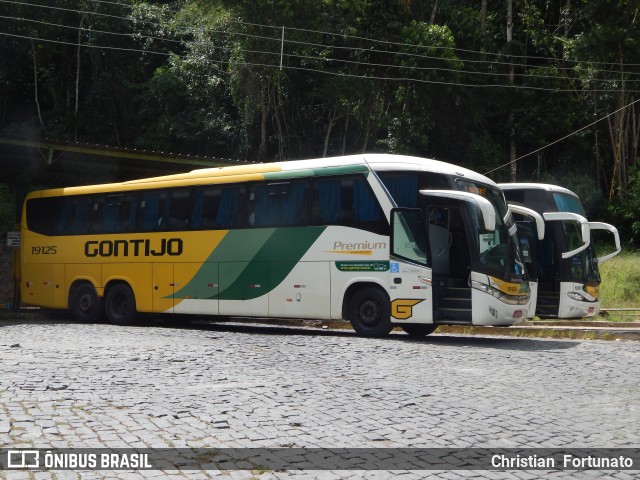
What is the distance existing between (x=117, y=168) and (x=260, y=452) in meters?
20.8

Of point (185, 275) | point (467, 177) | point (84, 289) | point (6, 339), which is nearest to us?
point (6, 339)

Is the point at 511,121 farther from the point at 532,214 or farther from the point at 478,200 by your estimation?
the point at 478,200

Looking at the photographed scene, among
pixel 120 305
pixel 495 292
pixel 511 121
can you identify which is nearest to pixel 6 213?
pixel 120 305

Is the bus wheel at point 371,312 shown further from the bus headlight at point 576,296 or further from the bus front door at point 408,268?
the bus headlight at point 576,296

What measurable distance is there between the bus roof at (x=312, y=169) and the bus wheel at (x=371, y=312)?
2.40 m

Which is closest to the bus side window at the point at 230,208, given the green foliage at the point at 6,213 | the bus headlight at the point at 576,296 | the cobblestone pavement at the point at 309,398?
the cobblestone pavement at the point at 309,398

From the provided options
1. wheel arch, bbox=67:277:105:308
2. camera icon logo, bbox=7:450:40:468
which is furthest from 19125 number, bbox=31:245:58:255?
camera icon logo, bbox=7:450:40:468

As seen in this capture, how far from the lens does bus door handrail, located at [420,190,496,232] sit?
49.9 feet

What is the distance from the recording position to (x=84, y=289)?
22.3m

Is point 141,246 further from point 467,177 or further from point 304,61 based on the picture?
point 304,61

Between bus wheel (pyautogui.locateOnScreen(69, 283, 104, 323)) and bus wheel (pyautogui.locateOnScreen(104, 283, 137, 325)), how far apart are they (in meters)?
0.34

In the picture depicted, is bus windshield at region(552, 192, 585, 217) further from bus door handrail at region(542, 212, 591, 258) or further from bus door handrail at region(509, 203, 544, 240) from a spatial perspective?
bus door handrail at region(509, 203, 544, 240)

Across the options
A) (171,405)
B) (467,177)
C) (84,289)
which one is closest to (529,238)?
(467,177)

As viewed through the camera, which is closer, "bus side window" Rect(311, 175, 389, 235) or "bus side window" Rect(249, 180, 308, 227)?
"bus side window" Rect(311, 175, 389, 235)
